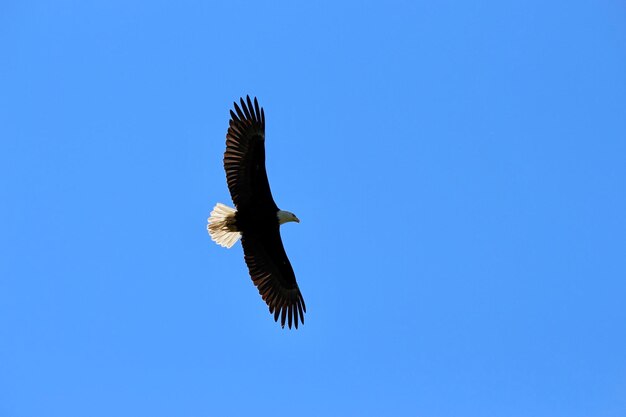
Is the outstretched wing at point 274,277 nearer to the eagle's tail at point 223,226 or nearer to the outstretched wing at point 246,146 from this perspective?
the eagle's tail at point 223,226

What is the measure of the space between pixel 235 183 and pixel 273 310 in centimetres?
212

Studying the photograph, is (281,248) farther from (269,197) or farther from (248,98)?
(248,98)

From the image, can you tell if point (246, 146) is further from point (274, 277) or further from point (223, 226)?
point (274, 277)

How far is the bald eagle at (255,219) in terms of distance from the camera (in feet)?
39.9

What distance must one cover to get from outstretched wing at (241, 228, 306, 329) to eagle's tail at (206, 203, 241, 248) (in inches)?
9.2

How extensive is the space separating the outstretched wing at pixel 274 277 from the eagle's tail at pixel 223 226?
0.76 ft

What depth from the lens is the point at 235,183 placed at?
12234 millimetres

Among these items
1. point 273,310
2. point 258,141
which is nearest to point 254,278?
point 273,310

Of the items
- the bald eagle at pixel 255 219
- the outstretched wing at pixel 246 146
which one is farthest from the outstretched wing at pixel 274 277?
the outstretched wing at pixel 246 146

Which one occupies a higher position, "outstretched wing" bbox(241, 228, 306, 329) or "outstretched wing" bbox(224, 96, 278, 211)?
"outstretched wing" bbox(224, 96, 278, 211)

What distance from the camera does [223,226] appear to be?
12828mm

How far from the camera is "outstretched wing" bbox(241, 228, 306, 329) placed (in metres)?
13.0

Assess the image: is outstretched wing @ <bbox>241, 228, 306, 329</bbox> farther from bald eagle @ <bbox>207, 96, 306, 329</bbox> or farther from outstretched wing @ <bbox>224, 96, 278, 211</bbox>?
outstretched wing @ <bbox>224, 96, 278, 211</bbox>

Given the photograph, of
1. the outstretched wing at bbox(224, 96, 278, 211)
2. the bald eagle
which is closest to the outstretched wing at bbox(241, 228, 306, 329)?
the bald eagle
